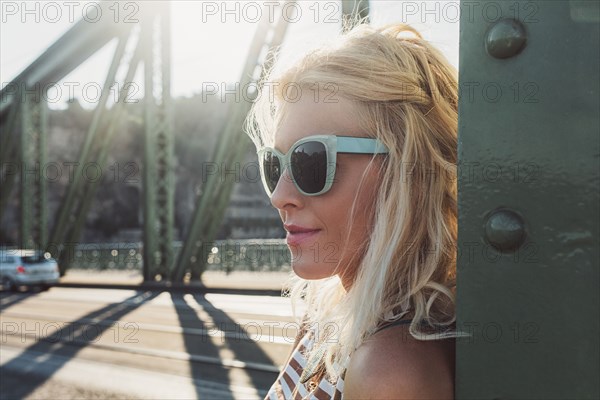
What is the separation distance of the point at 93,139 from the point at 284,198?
673 inches

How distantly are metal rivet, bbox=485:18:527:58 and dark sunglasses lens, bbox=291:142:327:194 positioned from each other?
43 centimetres

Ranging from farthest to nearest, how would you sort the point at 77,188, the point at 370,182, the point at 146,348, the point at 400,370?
the point at 77,188, the point at 146,348, the point at 370,182, the point at 400,370

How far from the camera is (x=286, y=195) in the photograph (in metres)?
1.07

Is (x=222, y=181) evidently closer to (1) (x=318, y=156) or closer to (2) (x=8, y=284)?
(2) (x=8, y=284)

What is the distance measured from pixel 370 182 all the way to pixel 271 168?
0.25 metres

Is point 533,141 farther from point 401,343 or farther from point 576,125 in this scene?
point 401,343

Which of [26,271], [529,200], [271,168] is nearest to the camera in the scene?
[529,200]

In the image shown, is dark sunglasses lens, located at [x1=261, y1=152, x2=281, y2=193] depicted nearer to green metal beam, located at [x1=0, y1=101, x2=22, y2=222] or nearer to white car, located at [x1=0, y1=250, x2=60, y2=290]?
white car, located at [x1=0, y1=250, x2=60, y2=290]

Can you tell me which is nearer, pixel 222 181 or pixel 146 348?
pixel 146 348

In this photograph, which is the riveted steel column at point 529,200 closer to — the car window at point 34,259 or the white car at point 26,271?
the white car at point 26,271

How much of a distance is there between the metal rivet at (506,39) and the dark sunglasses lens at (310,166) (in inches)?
16.8

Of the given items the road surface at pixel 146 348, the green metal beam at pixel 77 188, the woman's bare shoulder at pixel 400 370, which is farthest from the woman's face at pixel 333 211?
the green metal beam at pixel 77 188

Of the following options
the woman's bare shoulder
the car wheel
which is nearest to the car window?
the car wheel

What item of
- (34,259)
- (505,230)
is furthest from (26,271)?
(505,230)
